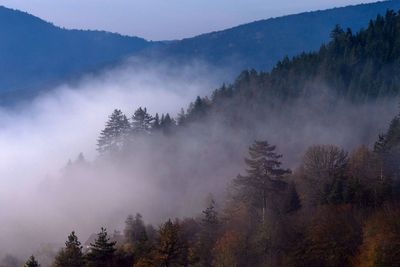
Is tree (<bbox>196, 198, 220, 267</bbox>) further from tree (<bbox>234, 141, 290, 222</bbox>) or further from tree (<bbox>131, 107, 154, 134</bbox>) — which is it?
tree (<bbox>131, 107, 154, 134</bbox>)

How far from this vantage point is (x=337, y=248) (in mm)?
34594

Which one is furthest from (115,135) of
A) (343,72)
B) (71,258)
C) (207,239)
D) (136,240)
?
(71,258)

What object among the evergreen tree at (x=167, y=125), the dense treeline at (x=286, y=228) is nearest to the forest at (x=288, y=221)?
the dense treeline at (x=286, y=228)

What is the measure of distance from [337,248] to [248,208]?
8380mm

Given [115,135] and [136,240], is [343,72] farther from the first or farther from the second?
[136,240]

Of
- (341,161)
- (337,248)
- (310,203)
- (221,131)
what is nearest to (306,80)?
(221,131)

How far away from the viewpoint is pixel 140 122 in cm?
8538

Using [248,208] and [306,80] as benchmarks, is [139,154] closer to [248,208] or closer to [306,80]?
[306,80]

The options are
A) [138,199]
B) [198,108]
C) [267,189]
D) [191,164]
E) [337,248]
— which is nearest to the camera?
[337,248]

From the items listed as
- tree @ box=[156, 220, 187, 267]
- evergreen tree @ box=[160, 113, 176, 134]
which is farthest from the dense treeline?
evergreen tree @ box=[160, 113, 176, 134]

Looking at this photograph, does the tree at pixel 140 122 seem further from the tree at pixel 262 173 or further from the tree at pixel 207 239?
the tree at pixel 262 173

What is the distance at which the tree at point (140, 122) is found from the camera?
84.6m

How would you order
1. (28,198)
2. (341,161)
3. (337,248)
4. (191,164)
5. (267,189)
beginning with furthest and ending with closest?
(28,198) → (191,164) → (341,161) → (267,189) → (337,248)

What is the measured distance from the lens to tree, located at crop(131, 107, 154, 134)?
8462cm
